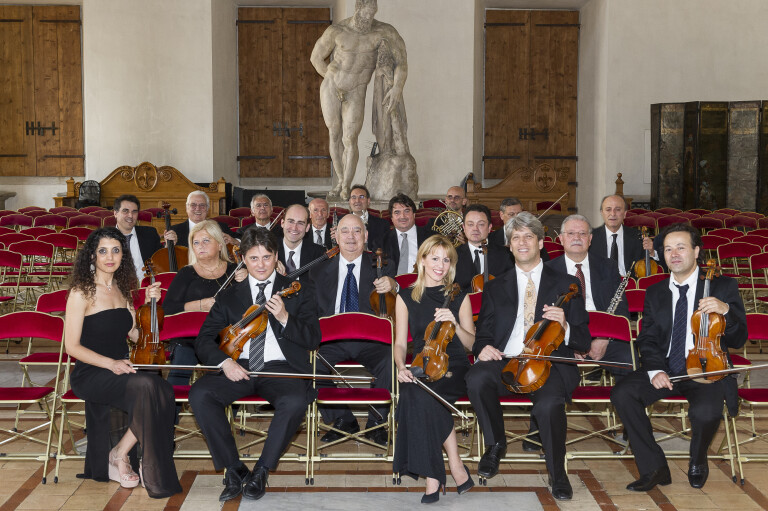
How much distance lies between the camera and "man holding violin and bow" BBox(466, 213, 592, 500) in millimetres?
3852

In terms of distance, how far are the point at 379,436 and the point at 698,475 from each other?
157 cm

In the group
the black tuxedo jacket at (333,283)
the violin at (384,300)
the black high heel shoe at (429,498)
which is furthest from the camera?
the black tuxedo jacket at (333,283)

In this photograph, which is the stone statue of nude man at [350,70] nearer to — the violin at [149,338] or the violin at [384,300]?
the violin at [384,300]

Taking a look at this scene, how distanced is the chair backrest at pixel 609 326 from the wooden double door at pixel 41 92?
506 inches

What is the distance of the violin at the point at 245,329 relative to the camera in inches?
156

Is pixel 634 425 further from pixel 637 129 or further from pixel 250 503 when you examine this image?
pixel 637 129

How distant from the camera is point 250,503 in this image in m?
3.76

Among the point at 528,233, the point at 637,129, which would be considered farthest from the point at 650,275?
the point at 637,129

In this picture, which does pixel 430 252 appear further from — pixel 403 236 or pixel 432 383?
pixel 403 236

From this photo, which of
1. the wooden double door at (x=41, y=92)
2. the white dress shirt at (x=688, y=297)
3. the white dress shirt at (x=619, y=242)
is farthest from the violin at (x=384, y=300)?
the wooden double door at (x=41, y=92)

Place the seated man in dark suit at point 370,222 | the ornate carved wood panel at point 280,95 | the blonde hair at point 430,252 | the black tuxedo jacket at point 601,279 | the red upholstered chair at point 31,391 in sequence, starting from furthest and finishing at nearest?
the ornate carved wood panel at point 280,95, the seated man in dark suit at point 370,222, the black tuxedo jacket at point 601,279, the blonde hair at point 430,252, the red upholstered chair at point 31,391

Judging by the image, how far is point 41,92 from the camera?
1542cm

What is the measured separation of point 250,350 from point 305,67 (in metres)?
12.4

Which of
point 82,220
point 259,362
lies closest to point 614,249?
point 259,362
